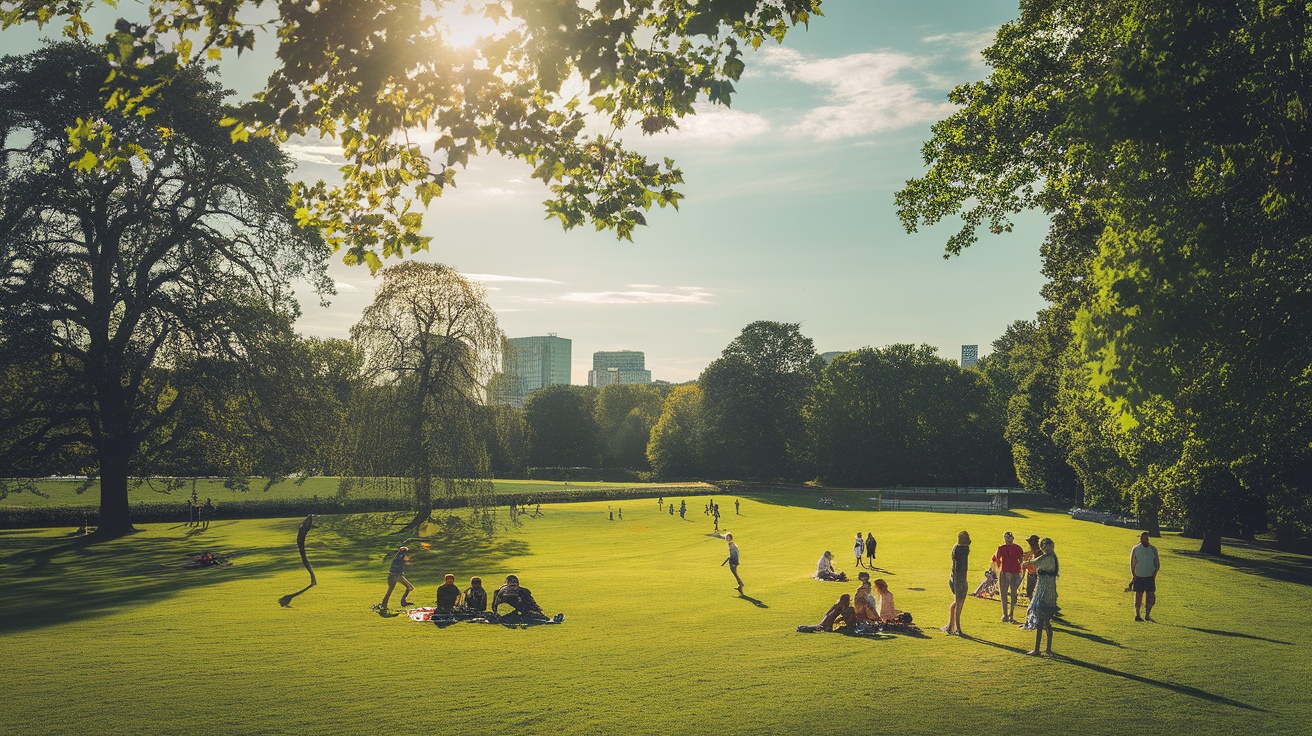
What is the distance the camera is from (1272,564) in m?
37.7

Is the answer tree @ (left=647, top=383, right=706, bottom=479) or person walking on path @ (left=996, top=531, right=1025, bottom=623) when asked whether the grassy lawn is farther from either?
person walking on path @ (left=996, top=531, right=1025, bottom=623)

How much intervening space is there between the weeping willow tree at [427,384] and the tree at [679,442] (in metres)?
61.4

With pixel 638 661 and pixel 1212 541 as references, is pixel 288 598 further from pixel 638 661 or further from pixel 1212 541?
pixel 1212 541

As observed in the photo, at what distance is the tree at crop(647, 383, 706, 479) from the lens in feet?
343

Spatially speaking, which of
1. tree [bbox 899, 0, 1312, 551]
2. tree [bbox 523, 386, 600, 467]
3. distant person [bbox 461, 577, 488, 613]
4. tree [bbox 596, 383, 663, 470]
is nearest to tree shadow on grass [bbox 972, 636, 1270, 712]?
tree [bbox 899, 0, 1312, 551]

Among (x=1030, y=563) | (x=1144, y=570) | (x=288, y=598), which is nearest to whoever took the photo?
(x=1030, y=563)

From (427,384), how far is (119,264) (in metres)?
15.6

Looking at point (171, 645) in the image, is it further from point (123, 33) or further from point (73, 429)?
point (73, 429)

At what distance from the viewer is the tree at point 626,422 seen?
417 ft

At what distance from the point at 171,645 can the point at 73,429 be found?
109ft

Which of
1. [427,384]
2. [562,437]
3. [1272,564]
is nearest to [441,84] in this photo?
[427,384]

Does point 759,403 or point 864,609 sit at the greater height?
point 759,403

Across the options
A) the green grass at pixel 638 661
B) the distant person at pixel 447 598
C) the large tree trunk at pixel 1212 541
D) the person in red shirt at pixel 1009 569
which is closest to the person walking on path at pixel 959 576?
the green grass at pixel 638 661

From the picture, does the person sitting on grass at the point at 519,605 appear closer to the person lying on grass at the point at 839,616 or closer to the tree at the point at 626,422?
the person lying on grass at the point at 839,616
